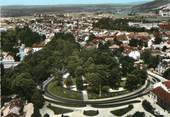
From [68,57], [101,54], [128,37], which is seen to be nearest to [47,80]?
[68,57]

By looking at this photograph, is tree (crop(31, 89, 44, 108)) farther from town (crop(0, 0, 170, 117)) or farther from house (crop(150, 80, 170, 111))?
house (crop(150, 80, 170, 111))

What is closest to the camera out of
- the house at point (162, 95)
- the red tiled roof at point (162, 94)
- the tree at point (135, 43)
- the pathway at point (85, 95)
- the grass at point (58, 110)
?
the grass at point (58, 110)

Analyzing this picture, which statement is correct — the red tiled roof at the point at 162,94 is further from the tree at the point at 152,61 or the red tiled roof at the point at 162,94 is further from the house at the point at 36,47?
the house at the point at 36,47

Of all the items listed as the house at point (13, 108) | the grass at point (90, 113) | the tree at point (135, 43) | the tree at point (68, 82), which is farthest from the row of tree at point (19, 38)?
the grass at point (90, 113)

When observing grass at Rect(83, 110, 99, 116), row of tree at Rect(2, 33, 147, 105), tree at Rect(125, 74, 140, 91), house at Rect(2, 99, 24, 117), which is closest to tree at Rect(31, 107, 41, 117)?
row of tree at Rect(2, 33, 147, 105)

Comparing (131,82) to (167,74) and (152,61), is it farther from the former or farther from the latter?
(152,61)

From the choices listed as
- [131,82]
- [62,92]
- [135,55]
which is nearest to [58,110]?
[62,92]

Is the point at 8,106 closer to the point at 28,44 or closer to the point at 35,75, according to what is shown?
the point at 35,75
